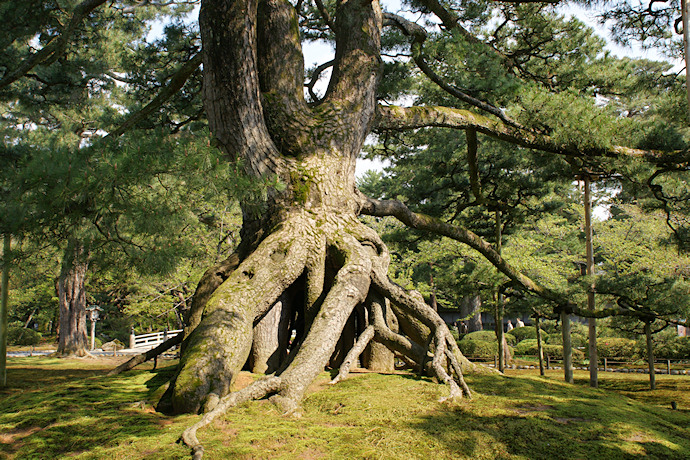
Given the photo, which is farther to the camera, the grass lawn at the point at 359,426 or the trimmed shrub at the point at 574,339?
the trimmed shrub at the point at 574,339

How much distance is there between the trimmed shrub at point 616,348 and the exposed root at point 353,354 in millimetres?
14999

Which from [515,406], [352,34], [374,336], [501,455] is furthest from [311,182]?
[501,455]

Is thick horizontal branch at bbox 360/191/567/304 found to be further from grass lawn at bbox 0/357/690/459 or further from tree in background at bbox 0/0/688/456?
grass lawn at bbox 0/357/690/459

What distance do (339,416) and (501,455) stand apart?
121 cm

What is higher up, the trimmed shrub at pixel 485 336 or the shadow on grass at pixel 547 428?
the shadow on grass at pixel 547 428

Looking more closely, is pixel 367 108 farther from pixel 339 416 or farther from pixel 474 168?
pixel 339 416

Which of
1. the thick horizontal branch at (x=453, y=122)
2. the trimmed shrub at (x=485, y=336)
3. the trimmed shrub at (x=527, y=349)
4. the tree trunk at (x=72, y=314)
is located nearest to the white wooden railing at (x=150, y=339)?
the tree trunk at (x=72, y=314)

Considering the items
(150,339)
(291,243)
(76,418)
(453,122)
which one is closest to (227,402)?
(76,418)

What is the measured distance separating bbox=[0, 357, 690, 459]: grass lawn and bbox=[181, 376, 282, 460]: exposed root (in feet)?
0.19

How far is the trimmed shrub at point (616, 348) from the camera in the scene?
16.5m

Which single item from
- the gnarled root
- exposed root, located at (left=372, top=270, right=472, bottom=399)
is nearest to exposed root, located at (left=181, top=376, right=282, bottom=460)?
the gnarled root

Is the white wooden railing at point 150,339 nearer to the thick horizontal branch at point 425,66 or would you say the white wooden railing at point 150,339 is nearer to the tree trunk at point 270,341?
the tree trunk at point 270,341

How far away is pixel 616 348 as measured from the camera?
1669 centimetres

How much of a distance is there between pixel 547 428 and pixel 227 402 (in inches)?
93.3
